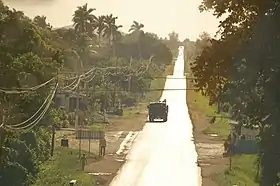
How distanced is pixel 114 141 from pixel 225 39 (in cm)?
2889

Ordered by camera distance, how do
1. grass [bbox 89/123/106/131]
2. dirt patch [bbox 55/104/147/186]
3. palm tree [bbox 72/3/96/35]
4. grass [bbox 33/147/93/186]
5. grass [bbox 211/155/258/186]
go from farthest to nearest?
palm tree [bbox 72/3/96/35] < grass [bbox 89/123/106/131] < dirt patch [bbox 55/104/147/186] < grass [bbox 211/155/258/186] < grass [bbox 33/147/93/186]

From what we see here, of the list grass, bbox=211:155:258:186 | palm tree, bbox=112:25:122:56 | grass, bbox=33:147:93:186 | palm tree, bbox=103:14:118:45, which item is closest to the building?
grass, bbox=33:147:93:186

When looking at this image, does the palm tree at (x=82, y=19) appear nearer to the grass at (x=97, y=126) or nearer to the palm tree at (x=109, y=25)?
the palm tree at (x=109, y=25)

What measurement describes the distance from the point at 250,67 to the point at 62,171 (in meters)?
17.7

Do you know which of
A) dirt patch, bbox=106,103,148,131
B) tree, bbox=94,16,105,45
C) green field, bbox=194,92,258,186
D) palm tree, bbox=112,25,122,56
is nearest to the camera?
green field, bbox=194,92,258,186

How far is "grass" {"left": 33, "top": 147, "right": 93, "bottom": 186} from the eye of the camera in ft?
85.8

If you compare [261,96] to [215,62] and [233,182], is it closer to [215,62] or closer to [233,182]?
[215,62]

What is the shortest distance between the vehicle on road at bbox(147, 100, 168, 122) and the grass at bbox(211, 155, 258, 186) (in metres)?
21.0

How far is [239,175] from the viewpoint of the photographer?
2917 cm

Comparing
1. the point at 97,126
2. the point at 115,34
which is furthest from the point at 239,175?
the point at 115,34

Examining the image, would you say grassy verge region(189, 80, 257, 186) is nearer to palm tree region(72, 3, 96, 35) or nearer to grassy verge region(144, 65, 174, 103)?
grassy verge region(144, 65, 174, 103)

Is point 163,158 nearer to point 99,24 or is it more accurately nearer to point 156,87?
point 156,87

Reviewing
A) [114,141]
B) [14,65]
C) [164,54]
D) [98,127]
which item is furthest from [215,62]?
[164,54]

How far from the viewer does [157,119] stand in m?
55.7
